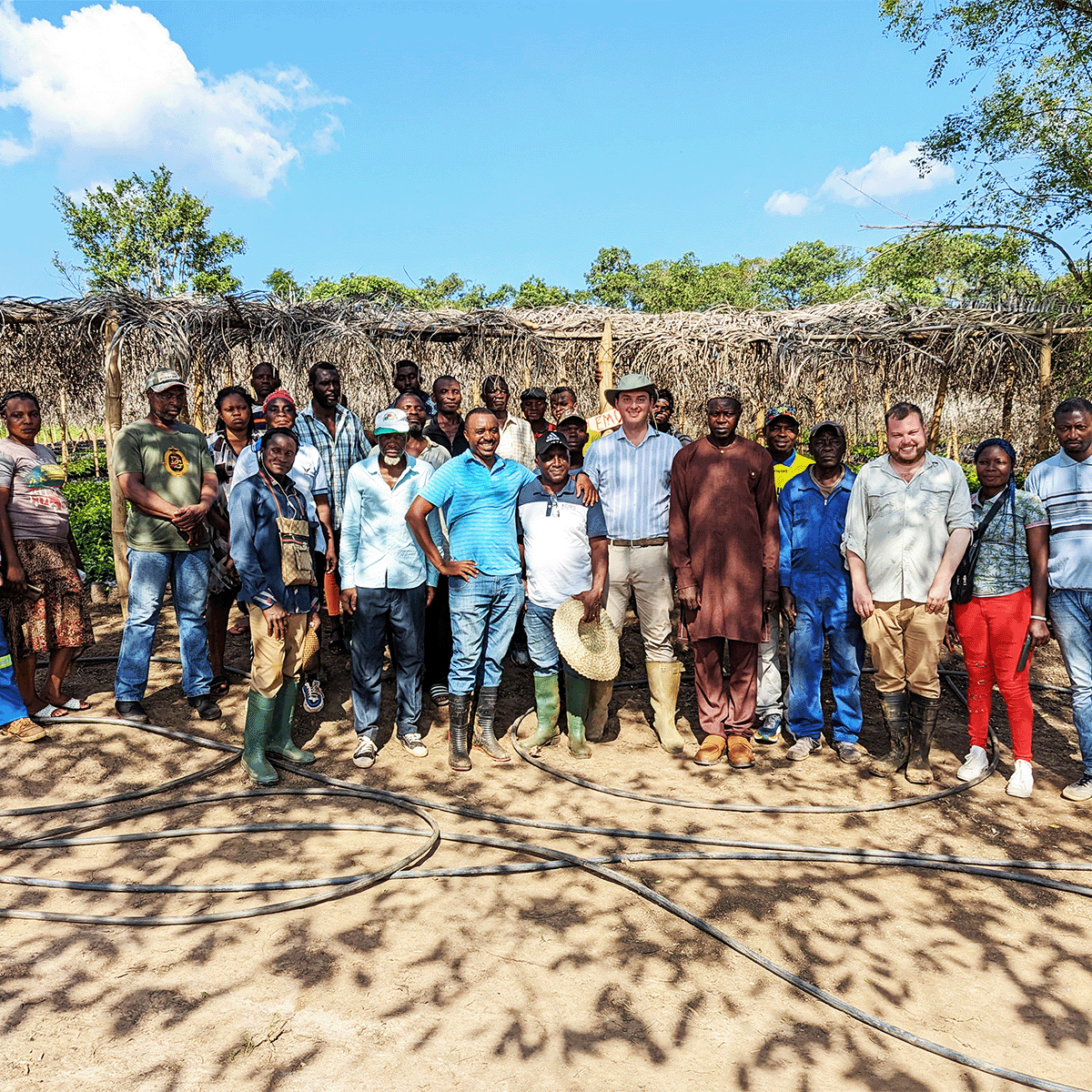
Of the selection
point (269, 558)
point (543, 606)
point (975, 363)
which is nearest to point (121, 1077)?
point (269, 558)

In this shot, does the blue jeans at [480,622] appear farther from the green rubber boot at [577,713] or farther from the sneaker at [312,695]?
the sneaker at [312,695]

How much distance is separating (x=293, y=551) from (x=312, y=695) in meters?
1.64

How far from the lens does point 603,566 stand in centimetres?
510

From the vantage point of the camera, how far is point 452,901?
3645 mm

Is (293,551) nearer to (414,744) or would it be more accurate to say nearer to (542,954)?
(414,744)

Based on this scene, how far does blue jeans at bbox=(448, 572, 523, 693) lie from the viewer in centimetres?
502

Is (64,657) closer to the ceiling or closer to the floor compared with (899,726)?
closer to the ceiling

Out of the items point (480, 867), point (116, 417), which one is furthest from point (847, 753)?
point (116, 417)

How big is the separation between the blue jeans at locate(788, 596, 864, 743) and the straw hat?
49.0 inches

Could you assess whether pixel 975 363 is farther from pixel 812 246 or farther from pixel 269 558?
pixel 812 246

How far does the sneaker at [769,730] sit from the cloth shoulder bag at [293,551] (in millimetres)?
3195

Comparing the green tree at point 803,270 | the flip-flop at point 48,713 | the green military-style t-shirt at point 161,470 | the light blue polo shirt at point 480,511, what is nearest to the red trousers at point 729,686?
the light blue polo shirt at point 480,511

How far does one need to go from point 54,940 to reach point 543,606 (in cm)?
301

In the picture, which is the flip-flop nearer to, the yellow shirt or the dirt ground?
the dirt ground
